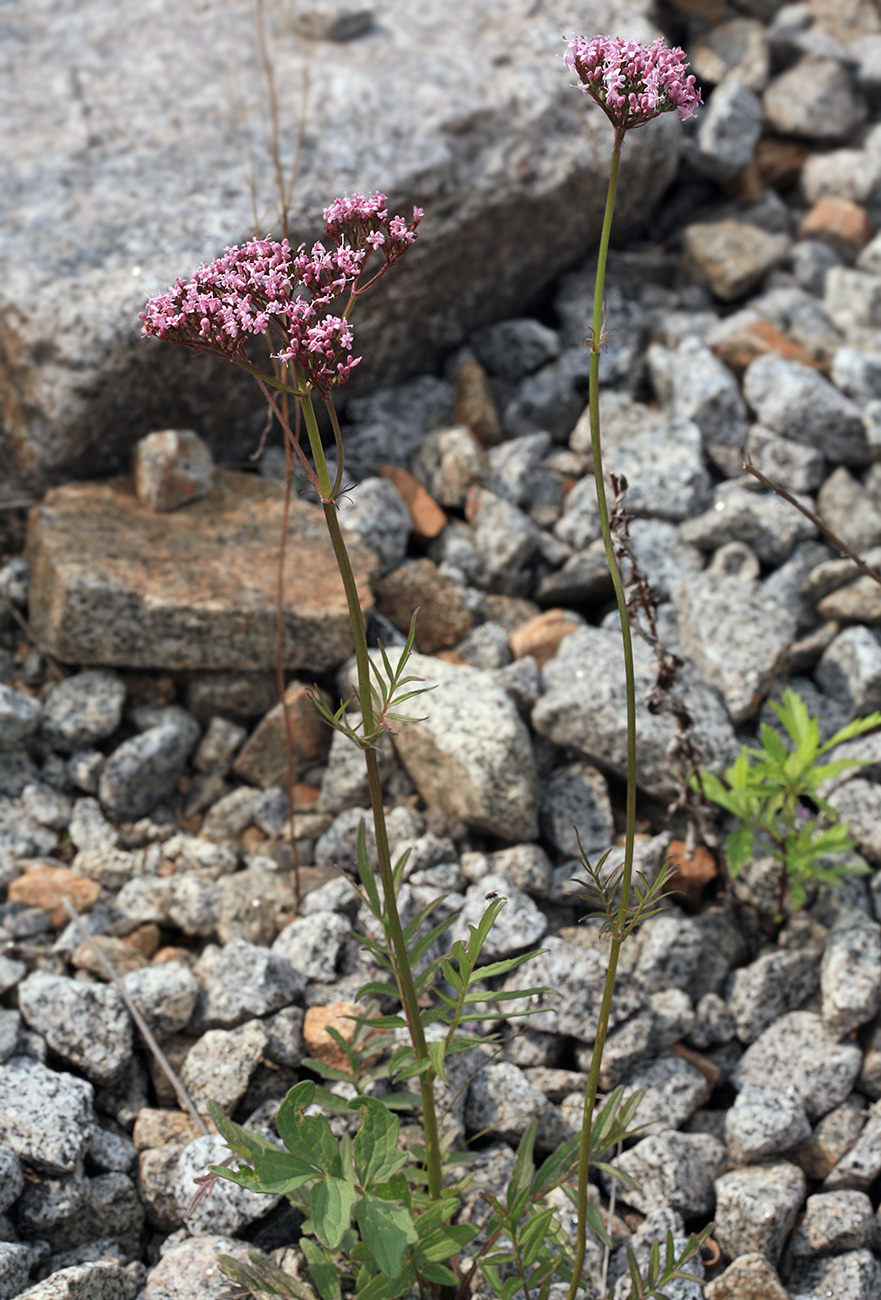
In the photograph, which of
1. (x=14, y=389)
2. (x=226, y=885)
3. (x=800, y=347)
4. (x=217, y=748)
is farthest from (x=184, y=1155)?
(x=800, y=347)

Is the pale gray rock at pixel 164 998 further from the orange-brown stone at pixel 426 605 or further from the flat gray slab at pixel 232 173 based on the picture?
the flat gray slab at pixel 232 173

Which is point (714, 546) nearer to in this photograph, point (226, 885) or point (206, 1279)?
point (226, 885)

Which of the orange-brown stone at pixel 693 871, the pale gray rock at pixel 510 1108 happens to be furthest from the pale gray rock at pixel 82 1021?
the orange-brown stone at pixel 693 871

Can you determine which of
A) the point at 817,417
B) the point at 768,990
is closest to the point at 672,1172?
the point at 768,990

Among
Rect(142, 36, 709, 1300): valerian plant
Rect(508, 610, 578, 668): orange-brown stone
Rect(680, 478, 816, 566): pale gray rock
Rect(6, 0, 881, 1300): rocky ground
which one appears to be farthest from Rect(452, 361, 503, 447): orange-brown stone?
Rect(142, 36, 709, 1300): valerian plant

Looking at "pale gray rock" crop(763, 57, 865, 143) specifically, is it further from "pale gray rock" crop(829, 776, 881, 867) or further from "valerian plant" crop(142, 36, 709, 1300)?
"valerian plant" crop(142, 36, 709, 1300)

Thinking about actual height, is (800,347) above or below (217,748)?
above

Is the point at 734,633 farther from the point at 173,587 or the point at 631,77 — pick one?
the point at 631,77
